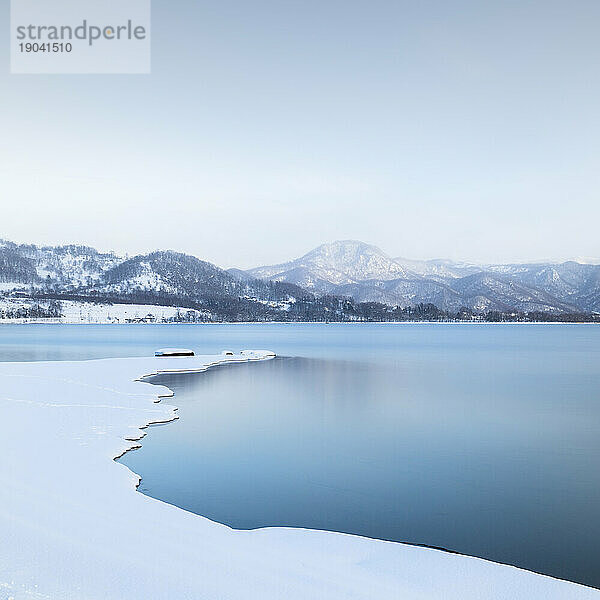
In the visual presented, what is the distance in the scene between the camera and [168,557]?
8367 millimetres

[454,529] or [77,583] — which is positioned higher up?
[77,583]

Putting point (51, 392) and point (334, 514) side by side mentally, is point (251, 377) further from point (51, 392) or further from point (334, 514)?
point (334, 514)

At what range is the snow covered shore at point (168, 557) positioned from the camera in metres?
7.40

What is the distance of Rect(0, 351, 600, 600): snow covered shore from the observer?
24.3 ft

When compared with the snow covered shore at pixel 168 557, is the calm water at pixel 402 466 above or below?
below

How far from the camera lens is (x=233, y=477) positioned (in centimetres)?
1477

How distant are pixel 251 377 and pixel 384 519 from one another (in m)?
27.9

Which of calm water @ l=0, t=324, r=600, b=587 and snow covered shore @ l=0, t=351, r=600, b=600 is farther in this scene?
calm water @ l=0, t=324, r=600, b=587

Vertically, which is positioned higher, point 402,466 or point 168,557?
point 168,557

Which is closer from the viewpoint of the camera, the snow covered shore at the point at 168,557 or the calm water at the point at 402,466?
the snow covered shore at the point at 168,557

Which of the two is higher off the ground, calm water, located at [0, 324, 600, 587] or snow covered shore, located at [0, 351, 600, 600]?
snow covered shore, located at [0, 351, 600, 600]

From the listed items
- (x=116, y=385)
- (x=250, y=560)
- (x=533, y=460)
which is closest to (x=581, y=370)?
(x=533, y=460)

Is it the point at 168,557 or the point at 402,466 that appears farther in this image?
the point at 402,466

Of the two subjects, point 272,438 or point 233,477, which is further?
point 272,438
